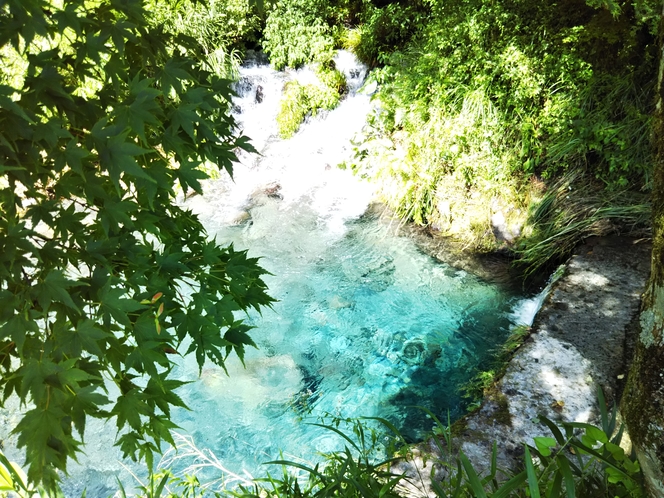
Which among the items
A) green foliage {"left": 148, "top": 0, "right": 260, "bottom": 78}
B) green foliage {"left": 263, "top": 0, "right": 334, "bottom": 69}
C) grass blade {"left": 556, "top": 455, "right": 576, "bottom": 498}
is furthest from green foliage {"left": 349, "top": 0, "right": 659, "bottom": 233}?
grass blade {"left": 556, "top": 455, "right": 576, "bottom": 498}

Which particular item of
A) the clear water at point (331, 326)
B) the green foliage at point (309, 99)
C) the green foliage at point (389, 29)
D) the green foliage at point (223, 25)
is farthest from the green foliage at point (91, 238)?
the green foliage at point (223, 25)

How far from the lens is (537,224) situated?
4.80 m

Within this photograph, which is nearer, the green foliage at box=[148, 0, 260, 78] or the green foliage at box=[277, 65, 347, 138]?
the green foliage at box=[277, 65, 347, 138]

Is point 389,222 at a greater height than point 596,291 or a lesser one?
greater

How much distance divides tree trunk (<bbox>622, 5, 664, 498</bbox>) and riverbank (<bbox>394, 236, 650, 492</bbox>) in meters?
0.79

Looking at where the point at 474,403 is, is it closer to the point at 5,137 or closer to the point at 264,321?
the point at 264,321

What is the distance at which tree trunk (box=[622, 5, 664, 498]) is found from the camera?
4.59ft

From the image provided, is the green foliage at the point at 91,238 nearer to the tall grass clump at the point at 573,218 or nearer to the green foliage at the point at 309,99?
the tall grass clump at the point at 573,218

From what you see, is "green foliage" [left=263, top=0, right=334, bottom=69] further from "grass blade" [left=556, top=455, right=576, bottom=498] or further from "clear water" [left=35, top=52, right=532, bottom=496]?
"grass blade" [left=556, top=455, right=576, bottom=498]

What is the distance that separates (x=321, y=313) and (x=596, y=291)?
232 centimetres

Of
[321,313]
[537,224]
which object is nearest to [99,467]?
[321,313]

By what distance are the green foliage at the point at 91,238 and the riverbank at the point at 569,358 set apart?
1677 mm

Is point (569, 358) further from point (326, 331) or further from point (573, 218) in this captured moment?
point (326, 331)

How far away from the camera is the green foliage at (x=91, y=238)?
117 centimetres
